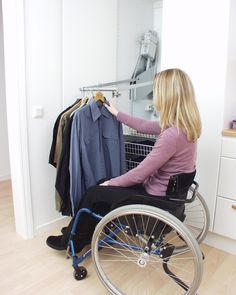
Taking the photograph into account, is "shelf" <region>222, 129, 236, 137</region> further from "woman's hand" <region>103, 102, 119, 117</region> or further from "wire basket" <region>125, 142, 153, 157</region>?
"woman's hand" <region>103, 102, 119, 117</region>

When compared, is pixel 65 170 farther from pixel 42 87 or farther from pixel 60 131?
pixel 42 87

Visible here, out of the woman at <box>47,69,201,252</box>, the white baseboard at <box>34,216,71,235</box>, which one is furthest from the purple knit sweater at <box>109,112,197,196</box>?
the white baseboard at <box>34,216,71,235</box>

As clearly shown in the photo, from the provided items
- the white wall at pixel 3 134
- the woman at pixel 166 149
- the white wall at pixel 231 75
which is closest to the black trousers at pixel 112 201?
the woman at pixel 166 149

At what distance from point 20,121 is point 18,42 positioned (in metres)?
0.50

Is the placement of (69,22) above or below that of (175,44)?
above

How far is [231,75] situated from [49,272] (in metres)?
1.73

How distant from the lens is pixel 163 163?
1239 mm

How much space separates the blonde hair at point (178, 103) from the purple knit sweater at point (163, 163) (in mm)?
40

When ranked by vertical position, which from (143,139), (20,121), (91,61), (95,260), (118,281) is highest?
(91,61)

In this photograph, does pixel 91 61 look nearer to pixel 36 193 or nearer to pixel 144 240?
pixel 36 193

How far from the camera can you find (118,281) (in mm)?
1516

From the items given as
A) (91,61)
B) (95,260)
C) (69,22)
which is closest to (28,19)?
(69,22)

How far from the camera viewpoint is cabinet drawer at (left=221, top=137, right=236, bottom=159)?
168cm

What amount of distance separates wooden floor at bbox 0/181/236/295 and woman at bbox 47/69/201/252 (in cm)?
51
